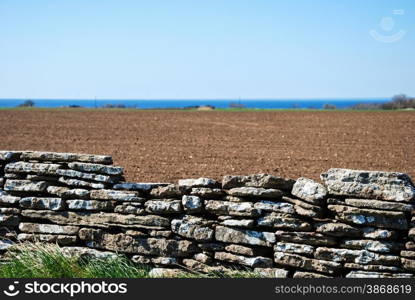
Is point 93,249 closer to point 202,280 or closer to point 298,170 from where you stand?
point 202,280

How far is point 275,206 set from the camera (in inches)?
247

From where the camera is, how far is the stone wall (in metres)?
5.89

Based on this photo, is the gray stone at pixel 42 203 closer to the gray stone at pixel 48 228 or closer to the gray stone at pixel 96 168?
the gray stone at pixel 48 228

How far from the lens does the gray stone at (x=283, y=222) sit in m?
6.15

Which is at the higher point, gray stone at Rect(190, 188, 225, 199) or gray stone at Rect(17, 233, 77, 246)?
Result: gray stone at Rect(190, 188, 225, 199)

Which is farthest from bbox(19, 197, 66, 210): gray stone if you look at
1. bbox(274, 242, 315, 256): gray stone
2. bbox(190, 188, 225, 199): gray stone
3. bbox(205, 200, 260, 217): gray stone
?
bbox(274, 242, 315, 256): gray stone

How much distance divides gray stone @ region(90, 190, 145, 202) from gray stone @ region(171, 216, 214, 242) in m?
0.59

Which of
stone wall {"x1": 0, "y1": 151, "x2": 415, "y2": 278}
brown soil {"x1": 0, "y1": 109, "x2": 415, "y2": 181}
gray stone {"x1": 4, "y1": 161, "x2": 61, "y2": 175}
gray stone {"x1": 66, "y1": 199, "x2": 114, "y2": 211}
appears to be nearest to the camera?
stone wall {"x1": 0, "y1": 151, "x2": 415, "y2": 278}

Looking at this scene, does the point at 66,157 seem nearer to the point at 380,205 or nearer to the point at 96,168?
the point at 96,168

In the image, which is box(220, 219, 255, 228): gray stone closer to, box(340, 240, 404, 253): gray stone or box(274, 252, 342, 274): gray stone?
box(274, 252, 342, 274): gray stone

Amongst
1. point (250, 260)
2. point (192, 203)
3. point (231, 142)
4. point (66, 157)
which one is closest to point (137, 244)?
point (192, 203)

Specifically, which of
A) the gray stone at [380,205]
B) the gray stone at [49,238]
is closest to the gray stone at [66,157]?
the gray stone at [49,238]

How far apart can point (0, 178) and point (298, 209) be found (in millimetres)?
4088

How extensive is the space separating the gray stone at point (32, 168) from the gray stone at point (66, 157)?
11 cm
